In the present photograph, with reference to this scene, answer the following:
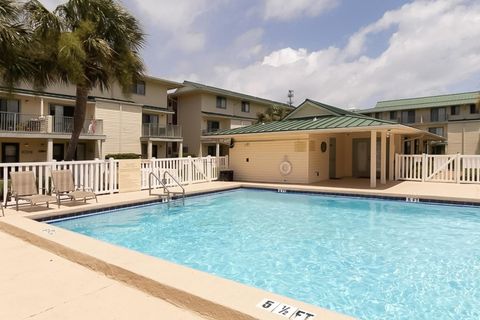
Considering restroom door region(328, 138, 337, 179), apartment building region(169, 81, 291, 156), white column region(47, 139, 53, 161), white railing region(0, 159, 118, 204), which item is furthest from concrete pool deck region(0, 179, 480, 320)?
apartment building region(169, 81, 291, 156)

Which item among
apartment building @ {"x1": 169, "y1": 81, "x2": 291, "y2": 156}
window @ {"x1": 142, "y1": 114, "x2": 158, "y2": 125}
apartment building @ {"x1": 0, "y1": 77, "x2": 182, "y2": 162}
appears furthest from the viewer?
apartment building @ {"x1": 169, "y1": 81, "x2": 291, "y2": 156}

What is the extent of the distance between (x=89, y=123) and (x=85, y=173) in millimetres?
14477

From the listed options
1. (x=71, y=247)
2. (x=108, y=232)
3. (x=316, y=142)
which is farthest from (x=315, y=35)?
(x=71, y=247)

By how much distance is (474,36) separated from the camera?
18.1 m

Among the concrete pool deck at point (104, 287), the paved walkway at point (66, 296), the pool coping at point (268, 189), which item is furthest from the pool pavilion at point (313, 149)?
the paved walkway at point (66, 296)

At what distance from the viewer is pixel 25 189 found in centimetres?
A: 838

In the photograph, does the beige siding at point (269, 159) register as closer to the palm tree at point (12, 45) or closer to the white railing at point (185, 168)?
the white railing at point (185, 168)

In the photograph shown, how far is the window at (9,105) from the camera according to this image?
21297mm

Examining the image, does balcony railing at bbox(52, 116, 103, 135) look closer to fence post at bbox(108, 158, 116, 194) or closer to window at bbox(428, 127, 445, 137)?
fence post at bbox(108, 158, 116, 194)

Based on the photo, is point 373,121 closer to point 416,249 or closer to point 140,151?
point 416,249

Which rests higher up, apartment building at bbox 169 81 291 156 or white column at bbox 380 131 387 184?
apartment building at bbox 169 81 291 156

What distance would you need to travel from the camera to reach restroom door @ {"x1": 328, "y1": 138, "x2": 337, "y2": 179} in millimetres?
18203

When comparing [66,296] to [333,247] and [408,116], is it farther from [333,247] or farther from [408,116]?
[408,116]

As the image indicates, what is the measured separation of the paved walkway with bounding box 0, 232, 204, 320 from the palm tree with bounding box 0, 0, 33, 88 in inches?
350
